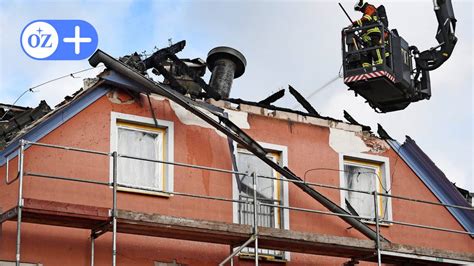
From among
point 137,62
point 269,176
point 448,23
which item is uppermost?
point 448,23

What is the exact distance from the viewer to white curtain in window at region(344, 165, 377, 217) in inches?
957

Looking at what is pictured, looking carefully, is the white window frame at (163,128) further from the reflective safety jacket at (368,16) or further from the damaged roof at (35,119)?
the reflective safety jacket at (368,16)

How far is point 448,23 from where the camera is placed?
1079 inches

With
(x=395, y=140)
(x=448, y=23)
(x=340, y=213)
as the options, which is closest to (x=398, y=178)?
(x=395, y=140)

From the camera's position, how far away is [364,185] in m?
24.5

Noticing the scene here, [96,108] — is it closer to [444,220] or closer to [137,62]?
[137,62]

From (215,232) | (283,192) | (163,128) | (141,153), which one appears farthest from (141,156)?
(283,192)

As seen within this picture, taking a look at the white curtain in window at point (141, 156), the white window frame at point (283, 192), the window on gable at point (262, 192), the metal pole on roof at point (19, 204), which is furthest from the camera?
the window on gable at point (262, 192)

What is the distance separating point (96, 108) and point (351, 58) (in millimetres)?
6613

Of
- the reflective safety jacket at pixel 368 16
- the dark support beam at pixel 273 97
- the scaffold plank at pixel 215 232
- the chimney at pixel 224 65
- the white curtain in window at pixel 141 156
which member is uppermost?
the reflective safety jacket at pixel 368 16

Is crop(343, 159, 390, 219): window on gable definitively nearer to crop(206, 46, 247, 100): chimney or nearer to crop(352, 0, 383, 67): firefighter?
crop(352, 0, 383, 67): firefighter

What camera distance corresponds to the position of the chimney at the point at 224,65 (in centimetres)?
2520

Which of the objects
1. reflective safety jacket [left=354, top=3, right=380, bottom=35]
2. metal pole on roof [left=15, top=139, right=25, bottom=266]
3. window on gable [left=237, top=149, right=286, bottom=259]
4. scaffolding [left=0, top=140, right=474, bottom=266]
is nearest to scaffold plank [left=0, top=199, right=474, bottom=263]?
scaffolding [left=0, top=140, right=474, bottom=266]

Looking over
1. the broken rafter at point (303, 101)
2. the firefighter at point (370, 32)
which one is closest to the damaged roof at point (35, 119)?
the broken rafter at point (303, 101)
